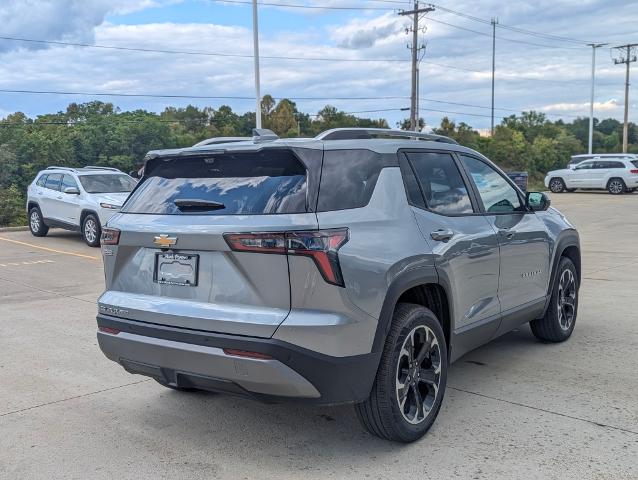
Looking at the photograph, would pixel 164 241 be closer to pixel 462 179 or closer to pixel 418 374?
pixel 418 374

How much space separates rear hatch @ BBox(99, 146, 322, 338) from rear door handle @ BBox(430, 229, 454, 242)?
3.19 feet

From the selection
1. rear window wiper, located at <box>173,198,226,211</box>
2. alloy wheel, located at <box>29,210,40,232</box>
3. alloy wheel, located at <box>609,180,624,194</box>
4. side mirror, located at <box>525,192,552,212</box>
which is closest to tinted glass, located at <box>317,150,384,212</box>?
rear window wiper, located at <box>173,198,226,211</box>

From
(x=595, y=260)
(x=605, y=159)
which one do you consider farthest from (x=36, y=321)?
(x=605, y=159)

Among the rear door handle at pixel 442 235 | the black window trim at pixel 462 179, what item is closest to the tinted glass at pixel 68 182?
the black window trim at pixel 462 179

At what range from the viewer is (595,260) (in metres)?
11.7

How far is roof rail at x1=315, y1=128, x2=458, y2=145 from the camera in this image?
4.22m

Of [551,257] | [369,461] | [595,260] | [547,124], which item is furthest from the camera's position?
Answer: [547,124]

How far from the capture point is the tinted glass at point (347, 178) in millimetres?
3639

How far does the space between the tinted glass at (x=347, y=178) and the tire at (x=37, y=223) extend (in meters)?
14.0

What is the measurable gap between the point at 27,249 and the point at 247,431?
11.6 m

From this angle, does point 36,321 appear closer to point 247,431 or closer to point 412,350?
point 247,431

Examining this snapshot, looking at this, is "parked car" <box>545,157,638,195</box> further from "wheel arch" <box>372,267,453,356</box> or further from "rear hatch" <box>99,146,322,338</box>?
"rear hatch" <box>99,146,322,338</box>

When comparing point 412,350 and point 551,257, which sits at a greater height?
point 551,257

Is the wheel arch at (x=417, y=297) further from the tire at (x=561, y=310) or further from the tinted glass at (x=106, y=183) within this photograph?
the tinted glass at (x=106, y=183)
